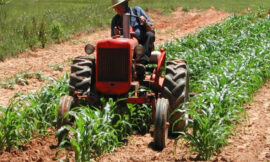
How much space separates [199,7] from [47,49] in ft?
46.7

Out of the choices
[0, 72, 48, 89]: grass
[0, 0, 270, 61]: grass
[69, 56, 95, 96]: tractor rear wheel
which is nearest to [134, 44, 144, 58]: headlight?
[69, 56, 95, 96]: tractor rear wheel

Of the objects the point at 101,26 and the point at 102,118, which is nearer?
the point at 102,118

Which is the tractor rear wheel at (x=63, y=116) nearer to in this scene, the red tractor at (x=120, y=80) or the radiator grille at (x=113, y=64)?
the red tractor at (x=120, y=80)

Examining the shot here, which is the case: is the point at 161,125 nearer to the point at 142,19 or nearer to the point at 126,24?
the point at 126,24


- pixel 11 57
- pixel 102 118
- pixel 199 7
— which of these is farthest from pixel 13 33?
pixel 199 7

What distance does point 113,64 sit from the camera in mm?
6004

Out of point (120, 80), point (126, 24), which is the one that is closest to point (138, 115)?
point (120, 80)

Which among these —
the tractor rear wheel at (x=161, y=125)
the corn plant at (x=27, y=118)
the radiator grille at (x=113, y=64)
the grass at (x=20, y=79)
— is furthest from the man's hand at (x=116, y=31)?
the grass at (x=20, y=79)

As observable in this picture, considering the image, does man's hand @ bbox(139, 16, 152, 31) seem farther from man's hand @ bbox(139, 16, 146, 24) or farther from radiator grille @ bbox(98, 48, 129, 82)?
radiator grille @ bbox(98, 48, 129, 82)

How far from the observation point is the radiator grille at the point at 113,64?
5957 mm

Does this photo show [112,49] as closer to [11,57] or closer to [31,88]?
[31,88]

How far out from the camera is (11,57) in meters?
11.7

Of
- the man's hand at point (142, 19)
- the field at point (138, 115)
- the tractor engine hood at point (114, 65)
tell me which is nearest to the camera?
the field at point (138, 115)

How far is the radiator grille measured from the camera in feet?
19.5
